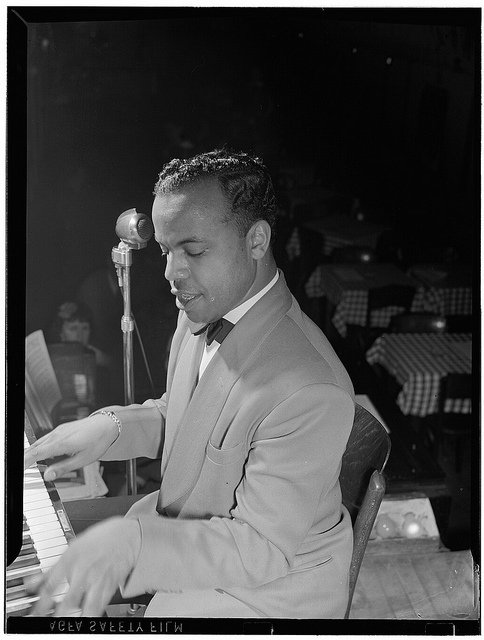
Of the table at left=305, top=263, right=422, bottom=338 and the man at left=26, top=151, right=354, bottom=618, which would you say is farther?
the table at left=305, top=263, right=422, bottom=338

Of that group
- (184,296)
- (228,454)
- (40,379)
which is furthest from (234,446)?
(40,379)

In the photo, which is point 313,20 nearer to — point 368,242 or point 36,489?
point 368,242

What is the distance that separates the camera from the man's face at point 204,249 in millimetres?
3223

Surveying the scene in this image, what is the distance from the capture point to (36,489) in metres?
3.49

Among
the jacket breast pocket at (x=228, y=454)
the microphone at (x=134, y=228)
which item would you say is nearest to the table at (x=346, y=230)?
the microphone at (x=134, y=228)

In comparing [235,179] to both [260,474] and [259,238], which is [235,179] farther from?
[260,474]

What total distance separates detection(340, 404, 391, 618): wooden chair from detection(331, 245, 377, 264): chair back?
470 mm

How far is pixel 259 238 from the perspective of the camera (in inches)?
129

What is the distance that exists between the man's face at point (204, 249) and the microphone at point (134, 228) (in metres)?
0.04

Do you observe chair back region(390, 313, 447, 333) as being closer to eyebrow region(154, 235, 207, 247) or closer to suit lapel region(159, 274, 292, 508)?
suit lapel region(159, 274, 292, 508)

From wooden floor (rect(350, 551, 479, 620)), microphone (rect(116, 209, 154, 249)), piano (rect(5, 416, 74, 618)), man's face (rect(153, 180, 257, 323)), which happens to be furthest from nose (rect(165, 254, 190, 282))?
wooden floor (rect(350, 551, 479, 620))

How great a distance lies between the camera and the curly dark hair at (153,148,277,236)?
325cm

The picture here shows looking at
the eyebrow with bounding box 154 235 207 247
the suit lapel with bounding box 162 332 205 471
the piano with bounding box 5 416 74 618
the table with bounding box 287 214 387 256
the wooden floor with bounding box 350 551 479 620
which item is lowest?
the wooden floor with bounding box 350 551 479 620

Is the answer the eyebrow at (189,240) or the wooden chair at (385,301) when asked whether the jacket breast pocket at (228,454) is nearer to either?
the wooden chair at (385,301)
